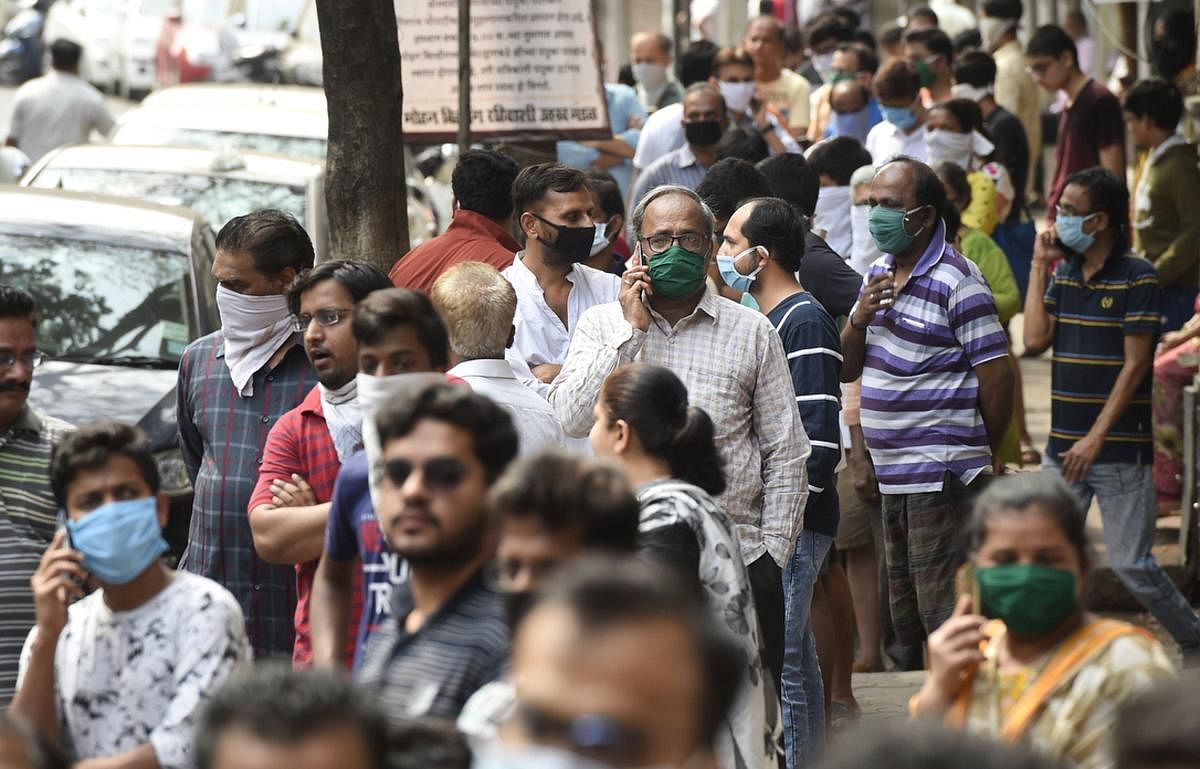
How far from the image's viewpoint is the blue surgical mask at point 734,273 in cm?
676

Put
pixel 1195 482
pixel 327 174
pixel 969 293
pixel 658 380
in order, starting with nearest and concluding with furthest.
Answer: pixel 658 380
pixel 969 293
pixel 327 174
pixel 1195 482

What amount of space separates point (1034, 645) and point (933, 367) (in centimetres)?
325

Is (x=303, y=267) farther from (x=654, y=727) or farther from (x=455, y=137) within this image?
(x=654, y=727)

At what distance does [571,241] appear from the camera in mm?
7133

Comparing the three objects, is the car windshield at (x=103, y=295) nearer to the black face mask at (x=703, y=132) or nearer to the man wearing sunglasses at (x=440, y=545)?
the black face mask at (x=703, y=132)

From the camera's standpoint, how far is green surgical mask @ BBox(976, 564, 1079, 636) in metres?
3.88

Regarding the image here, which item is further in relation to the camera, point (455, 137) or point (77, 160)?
point (77, 160)

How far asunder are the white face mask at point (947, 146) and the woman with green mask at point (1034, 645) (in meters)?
7.52

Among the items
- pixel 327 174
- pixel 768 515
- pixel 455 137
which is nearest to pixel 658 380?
pixel 768 515

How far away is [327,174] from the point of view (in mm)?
7582

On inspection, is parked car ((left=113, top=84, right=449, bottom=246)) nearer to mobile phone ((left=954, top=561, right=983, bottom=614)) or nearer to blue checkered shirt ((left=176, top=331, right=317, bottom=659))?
blue checkered shirt ((left=176, top=331, right=317, bottom=659))

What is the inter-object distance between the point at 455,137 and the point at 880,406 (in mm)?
2720

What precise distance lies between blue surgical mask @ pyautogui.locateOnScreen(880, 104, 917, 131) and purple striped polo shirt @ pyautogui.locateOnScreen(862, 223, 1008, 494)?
4598 mm

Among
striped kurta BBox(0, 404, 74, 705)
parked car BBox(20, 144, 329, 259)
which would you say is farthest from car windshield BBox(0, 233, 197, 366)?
striped kurta BBox(0, 404, 74, 705)
